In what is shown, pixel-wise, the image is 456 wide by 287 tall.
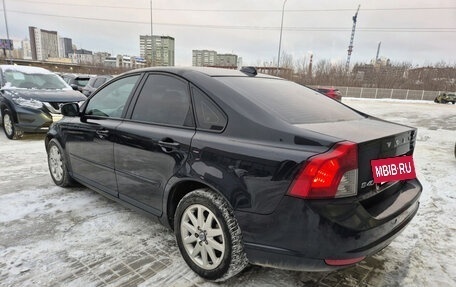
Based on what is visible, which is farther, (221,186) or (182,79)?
(182,79)

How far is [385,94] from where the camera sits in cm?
4247

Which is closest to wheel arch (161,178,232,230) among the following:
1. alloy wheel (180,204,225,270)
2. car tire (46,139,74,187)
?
alloy wheel (180,204,225,270)

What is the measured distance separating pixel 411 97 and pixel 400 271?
47976 mm

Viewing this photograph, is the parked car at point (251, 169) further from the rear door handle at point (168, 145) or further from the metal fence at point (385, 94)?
the metal fence at point (385, 94)

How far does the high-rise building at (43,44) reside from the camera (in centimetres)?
9062

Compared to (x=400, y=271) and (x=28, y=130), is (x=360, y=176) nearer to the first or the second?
(x=400, y=271)

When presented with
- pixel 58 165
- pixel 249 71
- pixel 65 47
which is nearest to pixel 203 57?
pixel 65 47

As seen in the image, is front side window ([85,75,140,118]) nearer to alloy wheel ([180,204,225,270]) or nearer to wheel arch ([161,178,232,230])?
wheel arch ([161,178,232,230])

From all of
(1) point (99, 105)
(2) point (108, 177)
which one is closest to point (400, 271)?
(2) point (108, 177)

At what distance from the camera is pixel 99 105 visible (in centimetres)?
352

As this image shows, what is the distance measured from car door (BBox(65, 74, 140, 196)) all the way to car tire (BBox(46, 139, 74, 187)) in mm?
229

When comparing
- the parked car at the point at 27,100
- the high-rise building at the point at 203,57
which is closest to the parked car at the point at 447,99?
the parked car at the point at 27,100

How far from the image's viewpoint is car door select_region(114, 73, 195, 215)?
246 centimetres

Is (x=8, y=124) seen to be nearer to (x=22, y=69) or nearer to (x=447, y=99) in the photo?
(x=22, y=69)
